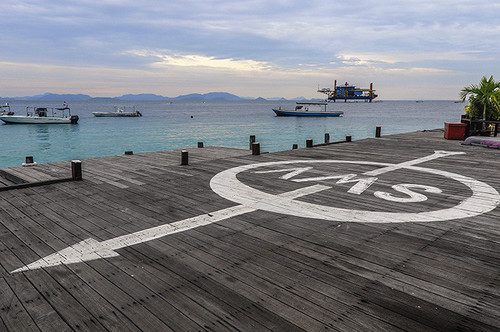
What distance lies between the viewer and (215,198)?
320 inches

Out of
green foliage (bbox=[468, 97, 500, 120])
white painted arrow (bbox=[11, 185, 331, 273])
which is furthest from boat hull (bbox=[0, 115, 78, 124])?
white painted arrow (bbox=[11, 185, 331, 273])

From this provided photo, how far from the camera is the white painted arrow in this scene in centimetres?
496

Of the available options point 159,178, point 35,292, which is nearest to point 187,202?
point 159,178

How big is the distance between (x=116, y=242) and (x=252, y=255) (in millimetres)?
2338

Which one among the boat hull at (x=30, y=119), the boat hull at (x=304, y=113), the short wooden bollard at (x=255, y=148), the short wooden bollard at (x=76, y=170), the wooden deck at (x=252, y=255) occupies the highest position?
the boat hull at (x=304, y=113)

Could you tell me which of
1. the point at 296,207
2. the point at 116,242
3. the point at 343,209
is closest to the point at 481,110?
the point at 343,209

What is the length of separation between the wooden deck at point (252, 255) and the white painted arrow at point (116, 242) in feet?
0.12

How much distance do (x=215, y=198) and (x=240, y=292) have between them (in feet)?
13.6

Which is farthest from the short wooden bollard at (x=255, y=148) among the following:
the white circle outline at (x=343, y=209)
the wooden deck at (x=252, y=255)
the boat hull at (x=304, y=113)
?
the boat hull at (x=304, y=113)

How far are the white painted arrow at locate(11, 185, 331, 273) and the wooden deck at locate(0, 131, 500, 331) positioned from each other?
0.12 ft

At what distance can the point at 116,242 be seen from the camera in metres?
5.60

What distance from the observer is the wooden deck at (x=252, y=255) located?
3.69m

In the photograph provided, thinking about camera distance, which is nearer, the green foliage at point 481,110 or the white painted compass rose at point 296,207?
the white painted compass rose at point 296,207

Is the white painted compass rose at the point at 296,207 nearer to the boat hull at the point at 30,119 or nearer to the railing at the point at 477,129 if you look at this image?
the railing at the point at 477,129
